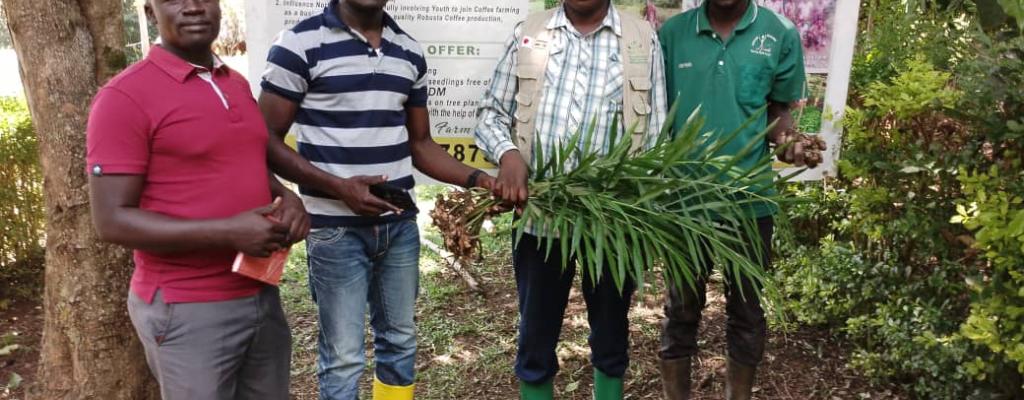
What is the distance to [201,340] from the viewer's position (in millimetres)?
1998

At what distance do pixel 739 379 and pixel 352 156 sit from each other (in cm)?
177

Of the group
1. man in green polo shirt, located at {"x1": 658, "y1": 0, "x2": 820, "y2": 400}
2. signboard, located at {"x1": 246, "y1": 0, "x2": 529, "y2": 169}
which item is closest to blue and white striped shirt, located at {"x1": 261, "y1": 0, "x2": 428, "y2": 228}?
signboard, located at {"x1": 246, "y1": 0, "x2": 529, "y2": 169}

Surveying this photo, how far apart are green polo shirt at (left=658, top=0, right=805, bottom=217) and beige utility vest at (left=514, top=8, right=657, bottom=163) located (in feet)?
0.59

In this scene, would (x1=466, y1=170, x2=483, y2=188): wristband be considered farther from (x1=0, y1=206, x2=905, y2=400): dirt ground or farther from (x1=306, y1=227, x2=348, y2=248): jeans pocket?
(x1=0, y1=206, x2=905, y2=400): dirt ground

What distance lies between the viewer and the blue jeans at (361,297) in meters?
2.51

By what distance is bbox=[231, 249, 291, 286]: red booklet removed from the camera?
1958 millimetres

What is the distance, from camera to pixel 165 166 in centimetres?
189

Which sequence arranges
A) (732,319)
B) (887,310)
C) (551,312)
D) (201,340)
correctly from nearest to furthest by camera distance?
(201,340), (551,312), (732,319), (887,310)

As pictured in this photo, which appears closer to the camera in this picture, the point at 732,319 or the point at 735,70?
the point at 735,70

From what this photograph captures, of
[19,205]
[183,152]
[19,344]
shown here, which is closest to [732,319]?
[183,152]

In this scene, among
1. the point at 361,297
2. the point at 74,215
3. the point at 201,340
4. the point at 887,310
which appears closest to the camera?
the point at 201,340

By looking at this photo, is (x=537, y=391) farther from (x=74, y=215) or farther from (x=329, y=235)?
(x=74, y=215)

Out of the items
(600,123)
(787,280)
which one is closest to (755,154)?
(600,123)

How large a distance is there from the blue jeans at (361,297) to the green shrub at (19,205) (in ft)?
9.26
